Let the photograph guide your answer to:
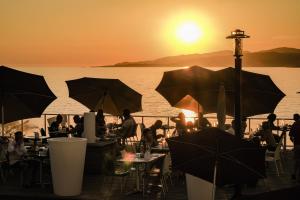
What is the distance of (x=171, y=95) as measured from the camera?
13.8 metres

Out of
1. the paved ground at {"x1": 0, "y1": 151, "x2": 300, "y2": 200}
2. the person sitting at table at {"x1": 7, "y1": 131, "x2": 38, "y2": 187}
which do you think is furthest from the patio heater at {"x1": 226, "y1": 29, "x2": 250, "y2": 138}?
the person sitting at table at {"x1": 7, "y1": 131, "x2": 38, "y2": 187}

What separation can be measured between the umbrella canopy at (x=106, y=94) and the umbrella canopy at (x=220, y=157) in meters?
8.57

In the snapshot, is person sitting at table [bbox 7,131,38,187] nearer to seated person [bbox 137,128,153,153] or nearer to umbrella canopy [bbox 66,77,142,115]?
seated person [bbox 137,128,153,153]

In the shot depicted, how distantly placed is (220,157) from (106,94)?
30.5 ft

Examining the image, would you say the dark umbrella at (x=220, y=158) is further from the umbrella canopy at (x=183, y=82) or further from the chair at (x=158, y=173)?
the umbrella canopy at (x=183, y=82)

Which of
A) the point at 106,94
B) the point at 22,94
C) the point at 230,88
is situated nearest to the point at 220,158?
the point at 230,88

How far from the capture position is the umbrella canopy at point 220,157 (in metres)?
6.27

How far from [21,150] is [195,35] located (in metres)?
23.6

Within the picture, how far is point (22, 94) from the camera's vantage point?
1180 centimetres

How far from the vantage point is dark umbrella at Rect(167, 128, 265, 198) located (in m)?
6.27

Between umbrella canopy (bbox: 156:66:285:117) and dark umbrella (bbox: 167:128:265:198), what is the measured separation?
18.9ft

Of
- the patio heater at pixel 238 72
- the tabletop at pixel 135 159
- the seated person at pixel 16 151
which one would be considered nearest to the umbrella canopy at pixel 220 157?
the patio heater at pixel 238 72

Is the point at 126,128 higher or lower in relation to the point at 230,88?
lower

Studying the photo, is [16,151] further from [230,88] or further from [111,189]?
[230,88]
